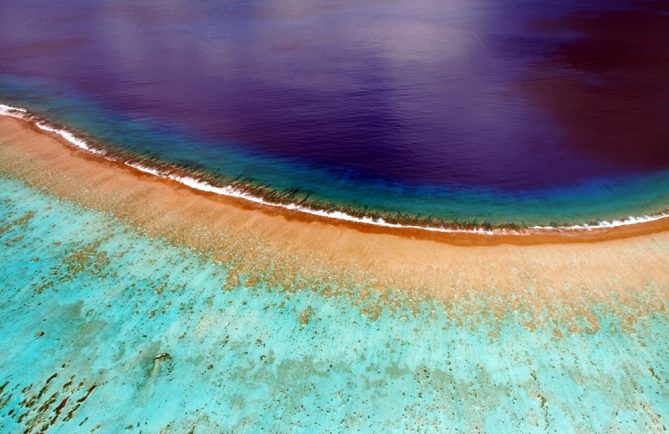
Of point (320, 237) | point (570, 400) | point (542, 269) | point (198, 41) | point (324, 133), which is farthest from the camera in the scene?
point (198, 41)

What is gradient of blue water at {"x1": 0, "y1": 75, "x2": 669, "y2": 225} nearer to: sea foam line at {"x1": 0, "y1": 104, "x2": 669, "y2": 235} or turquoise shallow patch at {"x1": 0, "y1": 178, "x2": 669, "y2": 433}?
sea foam line at {"x1": 0, "y1": 104, "x2": 669, "y2": 235}

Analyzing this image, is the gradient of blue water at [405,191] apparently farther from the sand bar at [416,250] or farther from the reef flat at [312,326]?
the reef flat at [312,326]

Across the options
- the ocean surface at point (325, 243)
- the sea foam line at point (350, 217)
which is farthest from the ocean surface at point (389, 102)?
the sea foam line at point (350, 217)

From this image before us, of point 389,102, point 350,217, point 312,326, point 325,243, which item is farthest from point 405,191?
point 389,102

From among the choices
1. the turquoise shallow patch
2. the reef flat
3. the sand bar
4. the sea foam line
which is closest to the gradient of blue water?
the sea foam line

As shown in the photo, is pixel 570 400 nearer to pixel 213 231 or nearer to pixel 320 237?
pixel 320 237

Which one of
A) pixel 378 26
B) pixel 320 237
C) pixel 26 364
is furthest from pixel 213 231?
pixel 378 26
